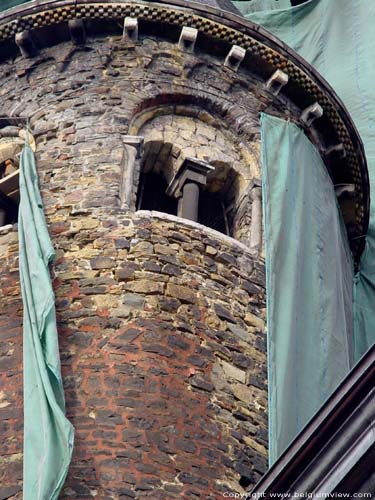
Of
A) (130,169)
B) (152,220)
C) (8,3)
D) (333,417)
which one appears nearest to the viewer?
(333,417)

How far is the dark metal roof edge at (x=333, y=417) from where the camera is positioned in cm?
1012

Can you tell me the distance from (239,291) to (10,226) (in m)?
1.96

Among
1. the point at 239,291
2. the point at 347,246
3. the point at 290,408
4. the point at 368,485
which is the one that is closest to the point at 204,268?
the point at 239,291

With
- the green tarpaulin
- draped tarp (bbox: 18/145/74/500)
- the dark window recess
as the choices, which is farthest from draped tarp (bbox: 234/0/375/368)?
draped tarp (bbox: 18/145/74/500)

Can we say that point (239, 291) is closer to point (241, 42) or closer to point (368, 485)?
point (241, 42)

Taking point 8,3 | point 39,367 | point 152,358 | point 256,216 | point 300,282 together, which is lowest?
point 39,367

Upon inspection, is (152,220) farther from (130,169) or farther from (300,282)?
(300,282)

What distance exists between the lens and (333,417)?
33.2 feet

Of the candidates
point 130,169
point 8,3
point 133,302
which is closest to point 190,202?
point 130,169

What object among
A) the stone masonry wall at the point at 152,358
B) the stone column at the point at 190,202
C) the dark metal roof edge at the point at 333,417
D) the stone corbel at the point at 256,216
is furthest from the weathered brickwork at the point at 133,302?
the dark metal roof edge at the point at 333,417

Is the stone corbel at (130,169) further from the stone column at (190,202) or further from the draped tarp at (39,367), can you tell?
the draped tarp at (39,367)

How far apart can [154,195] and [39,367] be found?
3476 millimetres

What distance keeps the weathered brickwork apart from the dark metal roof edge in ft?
8.33

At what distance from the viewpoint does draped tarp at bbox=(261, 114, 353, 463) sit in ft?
47.0
